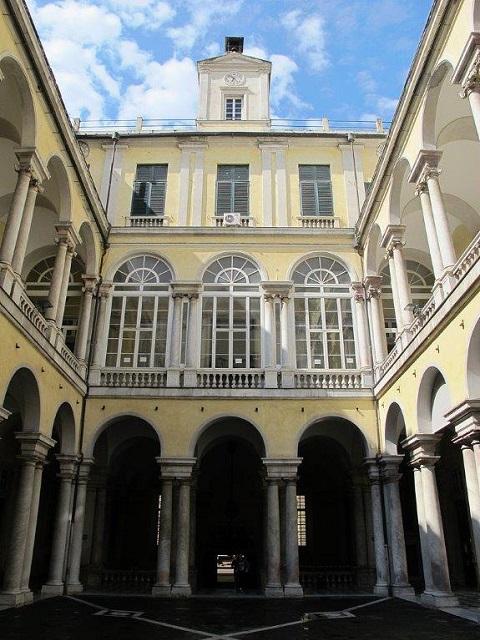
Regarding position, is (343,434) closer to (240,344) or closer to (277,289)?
(240,344)

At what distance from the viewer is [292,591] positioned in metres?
15.7

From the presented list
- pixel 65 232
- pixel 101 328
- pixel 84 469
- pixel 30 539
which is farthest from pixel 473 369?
pixel 101 328

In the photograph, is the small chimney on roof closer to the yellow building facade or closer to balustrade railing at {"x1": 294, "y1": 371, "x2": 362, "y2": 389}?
the yellow building facade

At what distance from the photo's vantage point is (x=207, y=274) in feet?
64.7

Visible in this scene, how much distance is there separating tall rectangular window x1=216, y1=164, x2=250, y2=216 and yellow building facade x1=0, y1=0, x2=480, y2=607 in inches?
3.0

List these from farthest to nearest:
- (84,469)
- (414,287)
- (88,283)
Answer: (414,287) → (88,283) → (84,469)

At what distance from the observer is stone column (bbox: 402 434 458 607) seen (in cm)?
1253

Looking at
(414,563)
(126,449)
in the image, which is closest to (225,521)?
(126,449)

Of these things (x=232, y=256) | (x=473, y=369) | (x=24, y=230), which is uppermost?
(x=232, y=256)

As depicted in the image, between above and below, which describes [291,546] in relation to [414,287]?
below

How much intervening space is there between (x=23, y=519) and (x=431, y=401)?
33.0 feet

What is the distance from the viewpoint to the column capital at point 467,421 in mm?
10188

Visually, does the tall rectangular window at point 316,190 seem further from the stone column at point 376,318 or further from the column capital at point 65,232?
the column capital at point 65,232

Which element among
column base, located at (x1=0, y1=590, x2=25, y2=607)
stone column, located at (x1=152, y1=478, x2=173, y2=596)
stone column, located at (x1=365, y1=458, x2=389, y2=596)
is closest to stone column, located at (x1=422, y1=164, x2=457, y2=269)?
stone column, located at (x1=365, y1=458, x2=389, y2=596)
